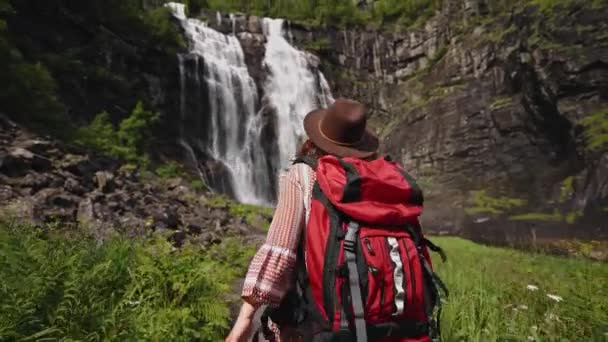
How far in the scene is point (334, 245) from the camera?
1.59 metres

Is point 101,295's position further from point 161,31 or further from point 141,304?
point 161,31

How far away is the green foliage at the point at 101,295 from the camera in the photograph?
104 inches

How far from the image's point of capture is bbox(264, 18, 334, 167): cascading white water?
Answer: 99.9 feet

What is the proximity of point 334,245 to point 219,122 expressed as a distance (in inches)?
1063

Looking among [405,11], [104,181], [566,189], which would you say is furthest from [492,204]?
[405,11]

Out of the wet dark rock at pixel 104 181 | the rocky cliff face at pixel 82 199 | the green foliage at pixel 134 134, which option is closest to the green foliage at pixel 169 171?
the green foliage at pixel 134 134

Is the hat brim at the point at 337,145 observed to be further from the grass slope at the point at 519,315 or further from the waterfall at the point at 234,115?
the waterfall at the point at 234,115

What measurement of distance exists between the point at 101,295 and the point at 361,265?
2.87 m

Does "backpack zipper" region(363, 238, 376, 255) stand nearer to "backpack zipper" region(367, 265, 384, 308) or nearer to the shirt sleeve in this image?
"backpack zipper" region(367, 265, 384, 308)

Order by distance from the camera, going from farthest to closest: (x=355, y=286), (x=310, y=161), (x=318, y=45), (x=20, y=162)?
(x=318, y=45)
(x=20, y=162)
(x=310, y=161)
(x=355, y=286)

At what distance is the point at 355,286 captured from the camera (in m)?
1.52

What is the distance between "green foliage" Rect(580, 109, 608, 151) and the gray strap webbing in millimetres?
23368

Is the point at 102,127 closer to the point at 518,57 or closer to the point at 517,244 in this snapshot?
the point at 517,244

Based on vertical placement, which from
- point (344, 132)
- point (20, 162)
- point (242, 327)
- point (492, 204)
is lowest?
point (492, 204)
